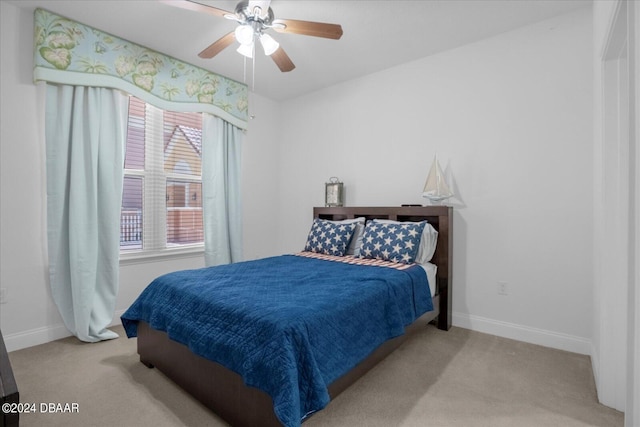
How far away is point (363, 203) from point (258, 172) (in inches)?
60.2

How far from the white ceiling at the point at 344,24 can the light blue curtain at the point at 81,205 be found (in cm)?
61

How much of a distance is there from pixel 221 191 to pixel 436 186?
2309mm

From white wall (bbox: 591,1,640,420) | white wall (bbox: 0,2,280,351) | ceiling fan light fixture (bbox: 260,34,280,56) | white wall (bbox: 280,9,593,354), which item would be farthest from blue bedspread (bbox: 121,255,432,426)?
ceiling fan light fixture (bbox: 260,34,280,56)

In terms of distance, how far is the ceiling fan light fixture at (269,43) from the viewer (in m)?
2.16

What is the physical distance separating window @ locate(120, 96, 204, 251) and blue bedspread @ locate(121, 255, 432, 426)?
123 cm

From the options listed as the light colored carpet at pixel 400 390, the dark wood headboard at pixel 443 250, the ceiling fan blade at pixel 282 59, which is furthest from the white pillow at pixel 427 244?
the ceiling fan blade at pixel 282 59

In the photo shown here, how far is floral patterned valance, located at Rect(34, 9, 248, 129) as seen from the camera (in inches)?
96.1

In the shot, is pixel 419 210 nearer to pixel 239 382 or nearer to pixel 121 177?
pixel 239 382

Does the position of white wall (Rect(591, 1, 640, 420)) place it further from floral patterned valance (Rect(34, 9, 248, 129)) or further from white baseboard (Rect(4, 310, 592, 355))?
floral patterned valance (Rect(34, 9, 248, 129))

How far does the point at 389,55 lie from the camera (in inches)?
122

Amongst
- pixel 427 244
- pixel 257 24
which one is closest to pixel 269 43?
pixel 257 24

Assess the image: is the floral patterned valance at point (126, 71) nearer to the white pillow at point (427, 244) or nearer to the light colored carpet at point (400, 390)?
the light colored carpet at point (400, 390)

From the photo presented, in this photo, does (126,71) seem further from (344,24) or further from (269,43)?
(344,24)

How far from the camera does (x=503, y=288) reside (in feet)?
8.89
